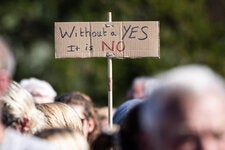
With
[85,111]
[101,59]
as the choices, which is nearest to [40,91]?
[85,111]

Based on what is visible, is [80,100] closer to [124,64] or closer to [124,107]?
[124,107]

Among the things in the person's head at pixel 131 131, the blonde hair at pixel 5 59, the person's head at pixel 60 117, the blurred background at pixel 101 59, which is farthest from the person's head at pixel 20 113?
the blurred background at pixel 101 59

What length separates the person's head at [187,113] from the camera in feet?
13.1

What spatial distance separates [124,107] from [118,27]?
1012 millimetres

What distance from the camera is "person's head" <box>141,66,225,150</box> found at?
3.99 meters

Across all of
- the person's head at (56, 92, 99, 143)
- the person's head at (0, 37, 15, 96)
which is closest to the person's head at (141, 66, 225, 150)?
the person's head at (0, 37, 15, 96)

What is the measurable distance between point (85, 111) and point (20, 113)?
263 centimetres

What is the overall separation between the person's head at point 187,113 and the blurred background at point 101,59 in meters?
13.8

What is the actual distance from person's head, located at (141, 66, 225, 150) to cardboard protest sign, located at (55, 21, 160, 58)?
4.15 m

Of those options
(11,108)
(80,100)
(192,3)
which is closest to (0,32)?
(192,3)

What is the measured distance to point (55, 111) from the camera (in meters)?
6.90

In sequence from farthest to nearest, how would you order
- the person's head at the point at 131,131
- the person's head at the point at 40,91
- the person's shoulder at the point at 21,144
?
the person's head at the point at 40,91
the person's shoulder at the point at 21,144
the person's head at the point at 131,131

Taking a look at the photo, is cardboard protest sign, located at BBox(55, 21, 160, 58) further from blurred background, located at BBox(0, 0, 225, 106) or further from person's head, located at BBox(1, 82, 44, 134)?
blurred background, located at BBox(0, 0, 225, 106)

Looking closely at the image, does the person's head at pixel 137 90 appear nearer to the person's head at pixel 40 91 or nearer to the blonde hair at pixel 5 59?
the person's head at pixel 40 91
